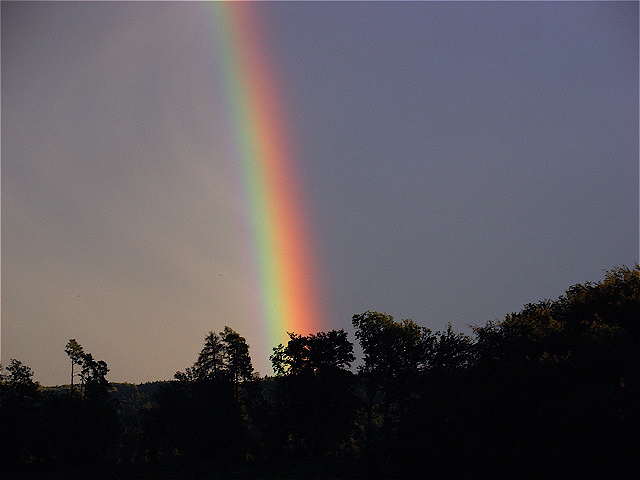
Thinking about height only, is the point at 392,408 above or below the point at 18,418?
below

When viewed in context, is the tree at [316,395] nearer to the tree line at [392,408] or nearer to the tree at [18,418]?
the tree line at [392,408]

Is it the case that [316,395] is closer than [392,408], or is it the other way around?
[316,395]

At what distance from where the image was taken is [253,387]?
78.5 metres

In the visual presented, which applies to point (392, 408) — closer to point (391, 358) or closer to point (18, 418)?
point (391, 358)

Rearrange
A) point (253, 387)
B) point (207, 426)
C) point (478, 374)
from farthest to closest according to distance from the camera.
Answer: point (253, 387)
point (207, 426)
point (478, 374)

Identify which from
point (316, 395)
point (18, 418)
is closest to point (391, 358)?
point (316, 395)

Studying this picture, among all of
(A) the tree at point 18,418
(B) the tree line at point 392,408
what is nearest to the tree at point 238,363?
(B) the tree line at point 392,408

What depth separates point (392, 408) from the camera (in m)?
75.8

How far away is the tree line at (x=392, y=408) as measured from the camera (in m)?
34.9

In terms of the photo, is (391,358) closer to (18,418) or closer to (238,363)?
(238,363)

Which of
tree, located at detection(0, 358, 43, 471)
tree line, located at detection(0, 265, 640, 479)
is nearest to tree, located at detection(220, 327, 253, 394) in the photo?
tree line, located at detection(0, 265, 640, 479)

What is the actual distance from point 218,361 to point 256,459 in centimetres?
1657

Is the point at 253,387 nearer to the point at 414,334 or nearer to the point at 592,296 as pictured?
the point at 414,334

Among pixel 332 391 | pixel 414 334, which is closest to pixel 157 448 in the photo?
pixel 332 391
